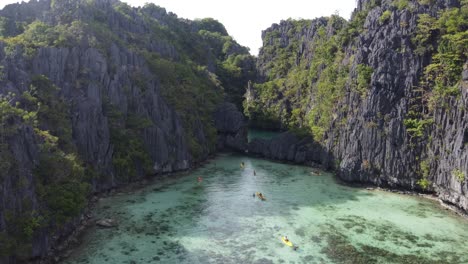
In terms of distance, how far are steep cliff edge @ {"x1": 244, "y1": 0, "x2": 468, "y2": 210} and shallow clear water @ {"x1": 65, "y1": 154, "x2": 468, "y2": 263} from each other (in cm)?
323

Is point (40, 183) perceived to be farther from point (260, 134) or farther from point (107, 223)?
point (260, 134)

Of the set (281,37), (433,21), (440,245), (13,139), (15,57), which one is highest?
(281,37)

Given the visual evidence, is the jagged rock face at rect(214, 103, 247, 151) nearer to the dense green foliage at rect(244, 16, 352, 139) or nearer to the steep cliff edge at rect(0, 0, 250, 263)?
the steep cliff edge at rect(0, 0, 250, 263)

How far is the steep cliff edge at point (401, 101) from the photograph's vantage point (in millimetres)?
38094

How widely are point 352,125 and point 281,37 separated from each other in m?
58.5

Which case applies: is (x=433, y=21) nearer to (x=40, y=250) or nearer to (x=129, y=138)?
(x=129, y=138)

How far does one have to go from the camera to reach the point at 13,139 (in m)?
24.1

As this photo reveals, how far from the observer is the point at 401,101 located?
43031 millimetres

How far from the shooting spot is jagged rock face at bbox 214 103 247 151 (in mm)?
64812

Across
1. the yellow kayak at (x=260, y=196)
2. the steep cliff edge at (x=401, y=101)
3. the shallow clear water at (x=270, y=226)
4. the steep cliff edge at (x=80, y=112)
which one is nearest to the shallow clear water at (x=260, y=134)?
the steep cliff edge at (x=80, y=112)

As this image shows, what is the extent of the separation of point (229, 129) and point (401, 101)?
2986 centimetres

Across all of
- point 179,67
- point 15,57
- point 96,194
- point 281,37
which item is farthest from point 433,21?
point 281,37

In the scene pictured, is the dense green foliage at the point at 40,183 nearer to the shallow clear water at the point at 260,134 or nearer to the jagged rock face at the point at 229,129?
the jagged rock face at the point at 229,129

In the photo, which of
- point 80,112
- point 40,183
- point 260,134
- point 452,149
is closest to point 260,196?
point 452,149
